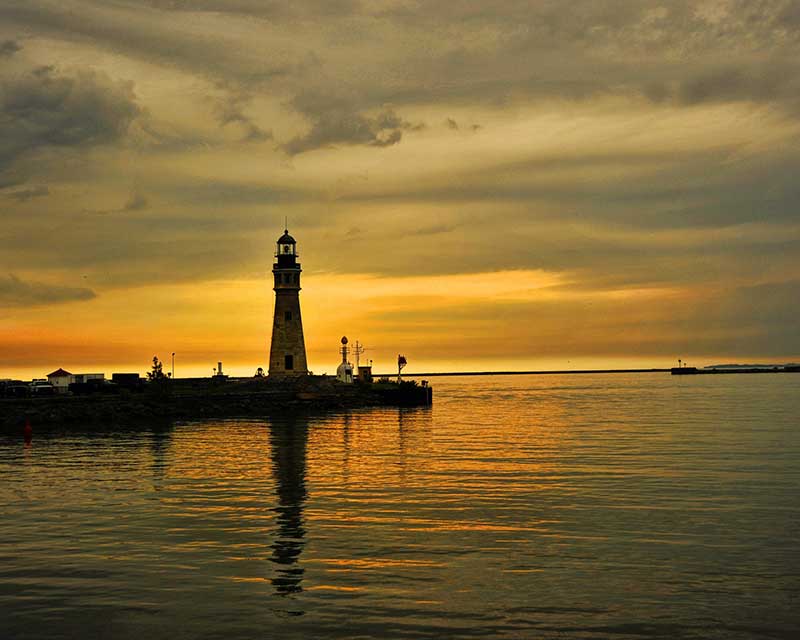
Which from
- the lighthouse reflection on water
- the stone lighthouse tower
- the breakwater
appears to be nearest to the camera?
the lighthouse reflection on water

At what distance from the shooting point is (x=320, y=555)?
22.5 meters

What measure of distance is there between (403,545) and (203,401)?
74.7 m

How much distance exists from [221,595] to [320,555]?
419cm

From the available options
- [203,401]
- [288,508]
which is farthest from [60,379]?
[288,508]

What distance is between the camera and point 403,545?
77.6ft

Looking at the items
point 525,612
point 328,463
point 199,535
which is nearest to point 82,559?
point 199,535

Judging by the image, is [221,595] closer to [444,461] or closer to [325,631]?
[325,631]

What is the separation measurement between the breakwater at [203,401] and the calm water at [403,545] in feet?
104

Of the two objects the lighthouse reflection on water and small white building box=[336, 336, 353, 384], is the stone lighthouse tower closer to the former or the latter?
small white building box=[336, 336, 353, 384]

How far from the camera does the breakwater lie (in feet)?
258

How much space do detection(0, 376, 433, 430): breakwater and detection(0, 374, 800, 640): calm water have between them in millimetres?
31831

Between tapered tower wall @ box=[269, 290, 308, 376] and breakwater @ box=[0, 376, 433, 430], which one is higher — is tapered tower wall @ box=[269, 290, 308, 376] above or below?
above

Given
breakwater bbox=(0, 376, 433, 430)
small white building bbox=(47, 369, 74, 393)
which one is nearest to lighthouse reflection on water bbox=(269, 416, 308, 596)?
A: breakwater bbox=(0, 376, 433, 430)

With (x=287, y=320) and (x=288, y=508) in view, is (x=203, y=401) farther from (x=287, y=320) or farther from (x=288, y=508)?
(x=288, y=508)
